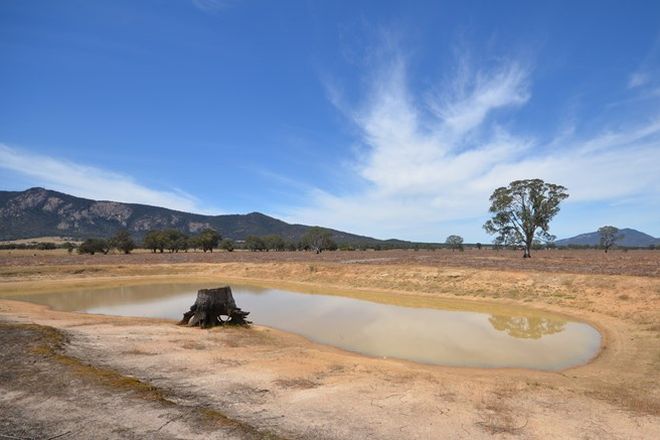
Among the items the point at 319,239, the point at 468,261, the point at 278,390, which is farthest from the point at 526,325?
the point at 319,239

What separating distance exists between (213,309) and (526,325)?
16.5 m

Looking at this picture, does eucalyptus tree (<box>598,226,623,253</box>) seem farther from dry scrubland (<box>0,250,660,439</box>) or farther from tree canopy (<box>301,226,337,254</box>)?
dry scrubland (<box>0,250,660,439</box>)

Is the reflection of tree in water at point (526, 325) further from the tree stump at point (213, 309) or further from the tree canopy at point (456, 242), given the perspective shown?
the tree canopy at point (456, 242)

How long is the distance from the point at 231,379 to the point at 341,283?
3064 centimetres

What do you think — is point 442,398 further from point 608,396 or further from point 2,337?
point 2,337

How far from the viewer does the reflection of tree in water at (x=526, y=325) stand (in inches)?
765

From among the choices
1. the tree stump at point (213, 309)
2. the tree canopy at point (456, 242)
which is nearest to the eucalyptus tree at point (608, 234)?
the tree canopy at point (456, 242)


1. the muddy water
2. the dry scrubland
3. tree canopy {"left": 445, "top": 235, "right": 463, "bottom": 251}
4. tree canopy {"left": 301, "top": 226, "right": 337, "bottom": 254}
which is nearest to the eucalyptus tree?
tree canopy {"left": 445, "top": 235, "right": 463, "bottom": 251}

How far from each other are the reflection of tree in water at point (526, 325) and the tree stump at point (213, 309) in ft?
44.3

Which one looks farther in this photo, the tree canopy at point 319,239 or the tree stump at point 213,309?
the tree canopy at point 319,239

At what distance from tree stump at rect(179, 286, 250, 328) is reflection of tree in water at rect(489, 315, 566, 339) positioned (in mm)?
13506

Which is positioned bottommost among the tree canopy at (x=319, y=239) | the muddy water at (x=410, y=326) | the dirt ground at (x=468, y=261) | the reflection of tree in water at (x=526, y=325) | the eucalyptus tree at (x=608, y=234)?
the muddy water at (x=410, y=326)

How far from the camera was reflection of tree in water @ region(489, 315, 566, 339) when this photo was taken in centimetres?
1942

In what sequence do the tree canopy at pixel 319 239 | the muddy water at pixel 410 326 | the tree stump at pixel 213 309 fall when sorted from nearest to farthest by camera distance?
the muddy water at pixel 410 326 < the tree stump at pixel 213 309 < the tree canopy at pixel 319 239
